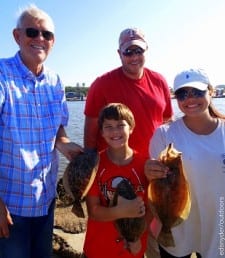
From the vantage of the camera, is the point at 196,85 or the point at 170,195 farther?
the point at 196,85

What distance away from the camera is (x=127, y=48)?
480 cm

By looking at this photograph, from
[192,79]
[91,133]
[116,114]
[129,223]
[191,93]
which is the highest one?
[192,79]

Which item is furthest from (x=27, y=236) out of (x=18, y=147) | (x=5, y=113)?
(x=5, y=113)

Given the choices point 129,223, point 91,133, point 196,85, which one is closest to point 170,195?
point 129,223

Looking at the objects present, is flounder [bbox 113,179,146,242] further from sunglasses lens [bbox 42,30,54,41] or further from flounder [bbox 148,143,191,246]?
sunglasses lens [bbox 42,30,54,41]

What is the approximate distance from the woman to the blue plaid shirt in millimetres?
1069

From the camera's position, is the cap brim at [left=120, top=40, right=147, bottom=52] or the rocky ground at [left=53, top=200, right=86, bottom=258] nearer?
the cap brim at [left=120, top=40, right=147, bottom=52]

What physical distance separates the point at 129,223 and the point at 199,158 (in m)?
0.92

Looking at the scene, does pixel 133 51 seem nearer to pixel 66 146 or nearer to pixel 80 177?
pixel 66 146

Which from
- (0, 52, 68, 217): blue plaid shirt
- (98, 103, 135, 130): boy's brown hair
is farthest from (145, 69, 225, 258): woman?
(0, 52, 68, 217): blue plaid shirt

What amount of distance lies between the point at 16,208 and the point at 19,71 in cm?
134

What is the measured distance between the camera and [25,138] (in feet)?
12.7

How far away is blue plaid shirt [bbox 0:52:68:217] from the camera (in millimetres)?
3811

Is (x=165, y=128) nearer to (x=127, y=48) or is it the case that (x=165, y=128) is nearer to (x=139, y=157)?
(x=139, y=157)
